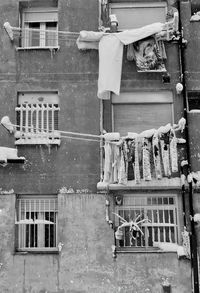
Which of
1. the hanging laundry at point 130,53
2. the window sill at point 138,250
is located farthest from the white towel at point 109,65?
the window sill at point 138,250

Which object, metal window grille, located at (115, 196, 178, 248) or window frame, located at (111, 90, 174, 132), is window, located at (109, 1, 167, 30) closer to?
window frame, located at (111, 90, 174, 132)

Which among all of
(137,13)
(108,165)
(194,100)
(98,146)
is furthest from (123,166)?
(137,13)

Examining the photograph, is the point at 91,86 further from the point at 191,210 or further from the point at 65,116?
the point at 191,210

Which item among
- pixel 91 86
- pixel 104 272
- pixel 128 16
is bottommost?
pixel 104 272

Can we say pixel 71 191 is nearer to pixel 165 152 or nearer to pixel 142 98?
pixel 165 152

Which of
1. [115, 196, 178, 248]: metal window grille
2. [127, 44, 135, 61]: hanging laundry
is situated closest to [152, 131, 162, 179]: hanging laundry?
[115, 196, 178, 248]: metal window grille

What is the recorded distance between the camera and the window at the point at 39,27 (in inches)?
582

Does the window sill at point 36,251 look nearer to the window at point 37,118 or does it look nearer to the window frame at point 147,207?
the window frame at point 147,207

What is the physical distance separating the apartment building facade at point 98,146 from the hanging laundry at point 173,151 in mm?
29

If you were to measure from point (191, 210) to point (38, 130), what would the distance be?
4863 millimetres

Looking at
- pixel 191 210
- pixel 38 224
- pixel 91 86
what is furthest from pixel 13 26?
pixel 191 210

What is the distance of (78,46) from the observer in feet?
46.9

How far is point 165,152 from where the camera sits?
13.0m

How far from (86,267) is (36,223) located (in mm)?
1840
